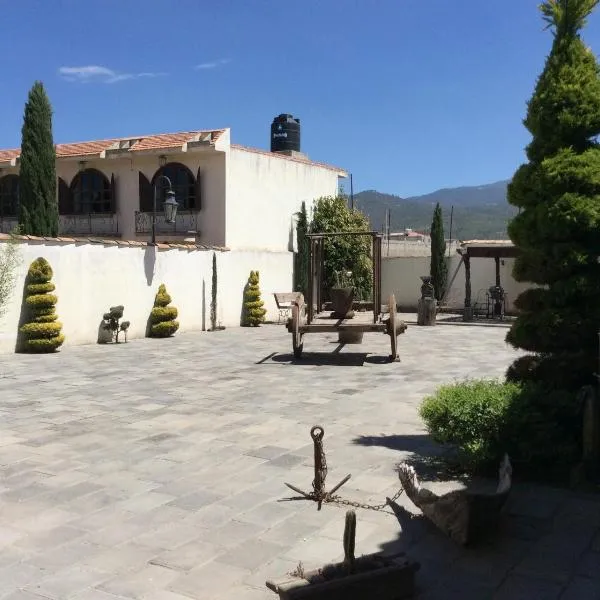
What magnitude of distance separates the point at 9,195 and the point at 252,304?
32.3ft

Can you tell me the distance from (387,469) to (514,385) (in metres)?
1.34

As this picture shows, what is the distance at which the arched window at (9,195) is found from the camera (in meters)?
22.3

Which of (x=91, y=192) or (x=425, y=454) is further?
(x=91, y=192)

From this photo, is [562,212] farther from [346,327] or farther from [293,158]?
[293,158]

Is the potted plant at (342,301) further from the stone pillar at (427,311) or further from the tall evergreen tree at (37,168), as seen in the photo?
the tall evergreen tree at (37,168)

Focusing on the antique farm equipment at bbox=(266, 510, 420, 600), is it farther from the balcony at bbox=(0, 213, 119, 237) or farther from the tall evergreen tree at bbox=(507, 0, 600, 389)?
the balcony at bbox=(0, 213, 119, 237)

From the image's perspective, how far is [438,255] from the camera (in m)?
24.0

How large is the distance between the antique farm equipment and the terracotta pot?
29.8 feet

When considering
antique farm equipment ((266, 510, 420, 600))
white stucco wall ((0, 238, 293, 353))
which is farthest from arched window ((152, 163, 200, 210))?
antique farm equipment ((266, 510, 420, 600))

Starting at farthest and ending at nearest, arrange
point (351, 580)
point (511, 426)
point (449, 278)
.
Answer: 1. point (449, 278)
2. point (511, 426)
3. point (351, 580)

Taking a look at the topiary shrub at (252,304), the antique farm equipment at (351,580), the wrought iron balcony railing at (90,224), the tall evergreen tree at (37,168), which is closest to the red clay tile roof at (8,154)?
the wrought iron balcony railing at (90,224)

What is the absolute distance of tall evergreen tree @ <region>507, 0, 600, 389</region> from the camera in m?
5.24

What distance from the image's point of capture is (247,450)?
19.2 feet

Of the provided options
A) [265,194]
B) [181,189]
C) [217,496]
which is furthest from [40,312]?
[265,194]
